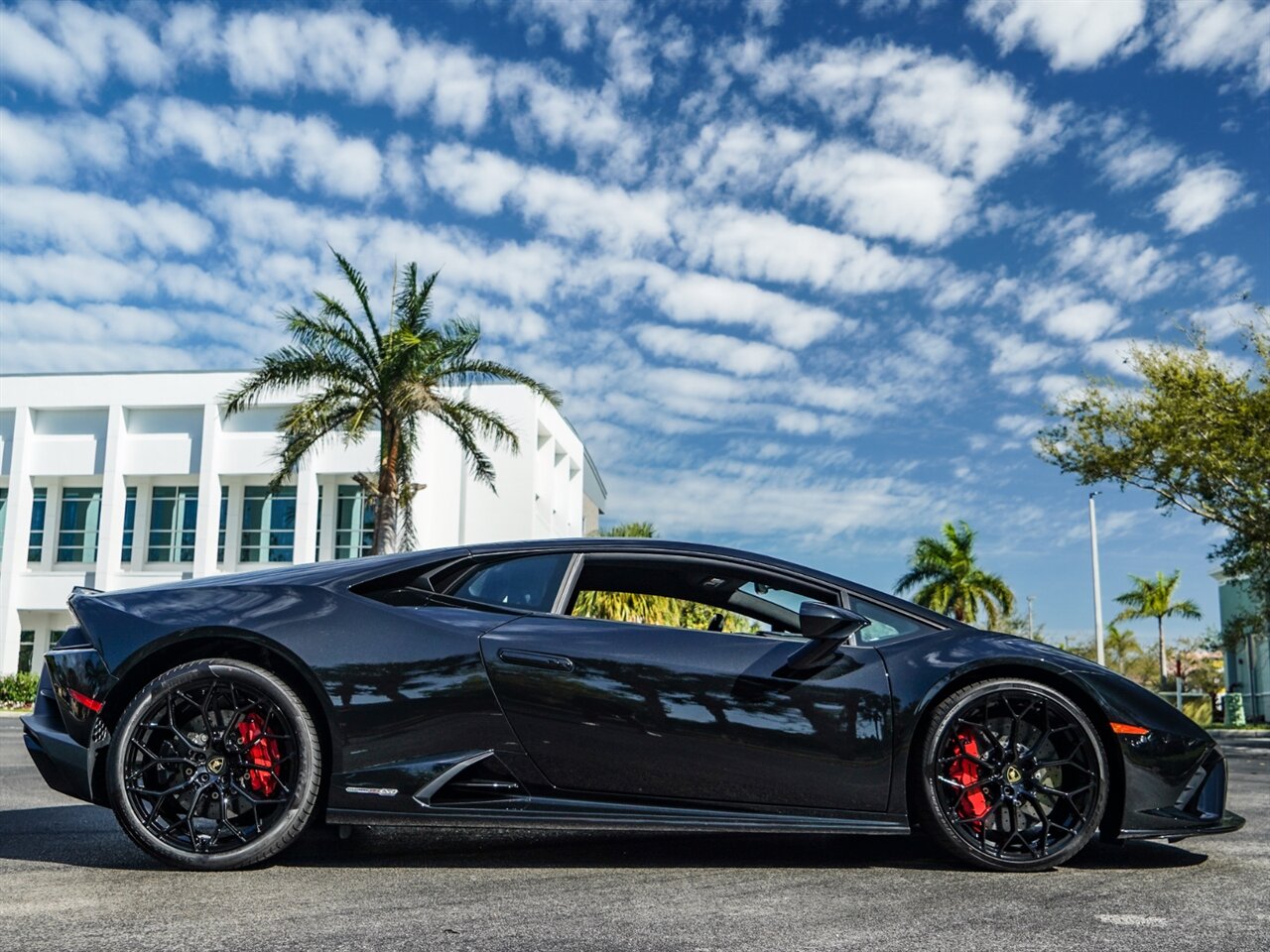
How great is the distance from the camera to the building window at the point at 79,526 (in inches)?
1511

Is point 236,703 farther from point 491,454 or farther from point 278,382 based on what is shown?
point 491,454

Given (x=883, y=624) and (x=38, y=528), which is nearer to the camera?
(x=883, y=624)

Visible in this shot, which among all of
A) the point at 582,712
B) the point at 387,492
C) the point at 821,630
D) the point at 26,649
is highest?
the point at 387,492

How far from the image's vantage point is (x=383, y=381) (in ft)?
76.7

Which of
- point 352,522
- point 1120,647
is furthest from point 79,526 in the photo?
point 1120,647

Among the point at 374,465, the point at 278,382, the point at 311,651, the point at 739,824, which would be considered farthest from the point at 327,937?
the point at 374,465

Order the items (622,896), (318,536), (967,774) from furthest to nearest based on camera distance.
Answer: (318,536) → (967,774) → (622,896)

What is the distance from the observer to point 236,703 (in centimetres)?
390

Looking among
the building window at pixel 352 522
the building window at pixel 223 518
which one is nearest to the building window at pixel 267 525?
the building window at pixel 223 518

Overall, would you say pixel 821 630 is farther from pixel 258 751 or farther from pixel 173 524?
pixel 173 524

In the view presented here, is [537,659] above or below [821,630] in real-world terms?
below

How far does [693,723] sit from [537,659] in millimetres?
558

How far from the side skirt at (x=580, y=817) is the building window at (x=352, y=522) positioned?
3350 cm

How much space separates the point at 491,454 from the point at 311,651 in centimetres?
3552
